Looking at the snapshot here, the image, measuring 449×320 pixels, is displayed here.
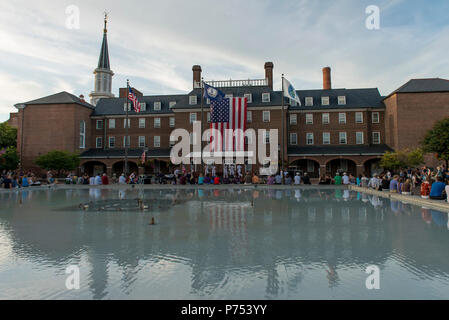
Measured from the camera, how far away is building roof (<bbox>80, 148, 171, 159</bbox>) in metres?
43.2

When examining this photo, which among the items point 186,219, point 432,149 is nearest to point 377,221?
point 186,219

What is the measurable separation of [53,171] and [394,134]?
4502cm

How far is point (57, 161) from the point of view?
126 ft

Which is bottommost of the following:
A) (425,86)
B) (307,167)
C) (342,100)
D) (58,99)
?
(307,167)

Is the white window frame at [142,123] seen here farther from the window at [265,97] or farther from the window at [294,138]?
the window at [294,138]

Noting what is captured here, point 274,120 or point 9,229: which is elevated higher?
point 274,120

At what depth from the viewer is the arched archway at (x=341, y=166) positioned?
41.0m

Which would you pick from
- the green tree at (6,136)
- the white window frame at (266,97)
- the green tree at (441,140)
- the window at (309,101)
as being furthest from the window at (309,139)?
the green tree at (6,136)

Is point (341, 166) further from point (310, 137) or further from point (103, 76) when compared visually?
point (103, 76)

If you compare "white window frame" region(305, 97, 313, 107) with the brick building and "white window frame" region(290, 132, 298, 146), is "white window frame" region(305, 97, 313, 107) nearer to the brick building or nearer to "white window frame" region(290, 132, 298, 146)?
the brick building

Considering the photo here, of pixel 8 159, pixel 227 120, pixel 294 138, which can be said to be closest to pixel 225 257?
pixel 227 120

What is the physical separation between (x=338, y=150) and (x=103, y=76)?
60804mm

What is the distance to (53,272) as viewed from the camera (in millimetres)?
4961

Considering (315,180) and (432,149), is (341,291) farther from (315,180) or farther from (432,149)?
(315,180)
